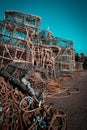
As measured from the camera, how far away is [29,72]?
6172 mm

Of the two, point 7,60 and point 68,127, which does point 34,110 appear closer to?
point 68,127

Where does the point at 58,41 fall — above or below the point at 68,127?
above

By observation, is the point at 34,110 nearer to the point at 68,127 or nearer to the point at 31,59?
the point at 68,127

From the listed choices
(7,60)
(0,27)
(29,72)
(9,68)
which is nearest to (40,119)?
(29,72)

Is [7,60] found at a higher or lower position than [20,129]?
higher

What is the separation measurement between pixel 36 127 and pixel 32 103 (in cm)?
149

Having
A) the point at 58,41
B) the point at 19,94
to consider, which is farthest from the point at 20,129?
the point at 58,41

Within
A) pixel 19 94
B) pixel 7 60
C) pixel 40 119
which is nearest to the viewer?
pixel 40 119

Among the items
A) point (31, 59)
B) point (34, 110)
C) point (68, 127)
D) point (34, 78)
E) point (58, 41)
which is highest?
point (58, 41)

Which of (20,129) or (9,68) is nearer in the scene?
(20,129)

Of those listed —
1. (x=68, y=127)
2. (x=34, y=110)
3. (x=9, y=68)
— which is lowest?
(x=68, y=127)

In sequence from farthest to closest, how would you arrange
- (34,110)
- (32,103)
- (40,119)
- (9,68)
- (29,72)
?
(9,68)
(29,72)
(32,103)
(34,110)
(40,119)

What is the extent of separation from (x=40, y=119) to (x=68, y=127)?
96 centimetres

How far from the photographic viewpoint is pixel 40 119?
3873mm
